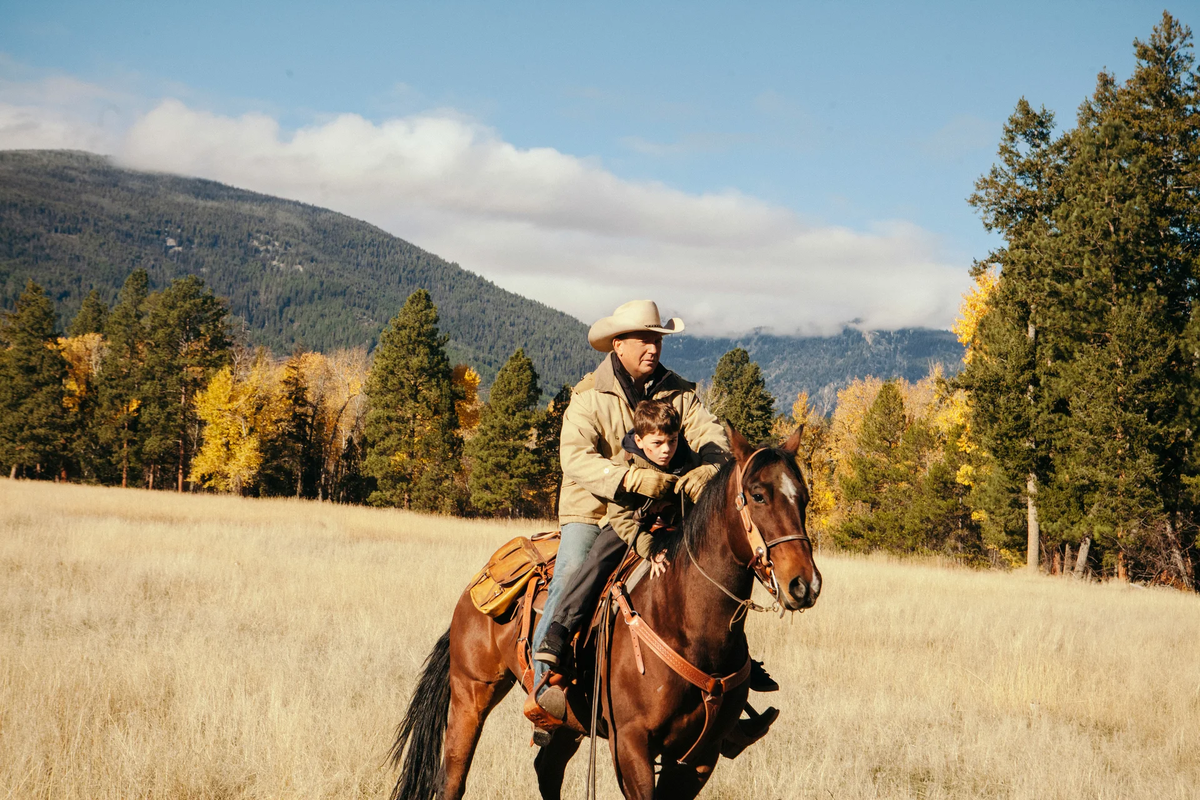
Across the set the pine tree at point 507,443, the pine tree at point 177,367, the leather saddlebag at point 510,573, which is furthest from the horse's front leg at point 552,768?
the pine tree at point 177,367

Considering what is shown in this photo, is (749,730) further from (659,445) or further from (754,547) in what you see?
(659,445)

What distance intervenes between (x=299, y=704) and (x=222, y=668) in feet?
4.80

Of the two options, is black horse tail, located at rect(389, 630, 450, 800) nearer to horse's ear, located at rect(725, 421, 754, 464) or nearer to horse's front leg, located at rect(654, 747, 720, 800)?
horse's front leg, located at rect(654, 747, 720, 800)

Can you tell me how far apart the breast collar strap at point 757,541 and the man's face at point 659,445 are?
40 cm

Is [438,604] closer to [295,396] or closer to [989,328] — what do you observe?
[989,328]

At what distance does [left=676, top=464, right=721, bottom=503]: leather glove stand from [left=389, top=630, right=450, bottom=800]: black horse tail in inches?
97.6

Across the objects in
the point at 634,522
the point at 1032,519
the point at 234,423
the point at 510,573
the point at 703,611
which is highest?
the point at 634,522

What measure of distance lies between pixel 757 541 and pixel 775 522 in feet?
0.36

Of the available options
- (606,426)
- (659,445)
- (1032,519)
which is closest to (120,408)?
(1032,519)

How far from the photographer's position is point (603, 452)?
4.17 meters

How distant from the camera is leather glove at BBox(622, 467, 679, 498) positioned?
349 centimetres

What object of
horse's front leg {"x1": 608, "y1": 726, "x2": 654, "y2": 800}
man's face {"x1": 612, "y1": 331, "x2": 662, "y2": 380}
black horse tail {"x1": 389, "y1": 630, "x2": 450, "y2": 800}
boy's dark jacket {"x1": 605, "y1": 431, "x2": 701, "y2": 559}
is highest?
man's face {"x1": 612, "y1": 331, "x2": 662, "y2": 380}

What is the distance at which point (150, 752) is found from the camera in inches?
212

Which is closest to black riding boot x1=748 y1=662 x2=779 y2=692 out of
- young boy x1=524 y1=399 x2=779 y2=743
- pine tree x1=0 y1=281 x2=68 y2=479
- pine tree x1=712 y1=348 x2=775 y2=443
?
young boy x1=524 y1=399 x2=779 y2=743
